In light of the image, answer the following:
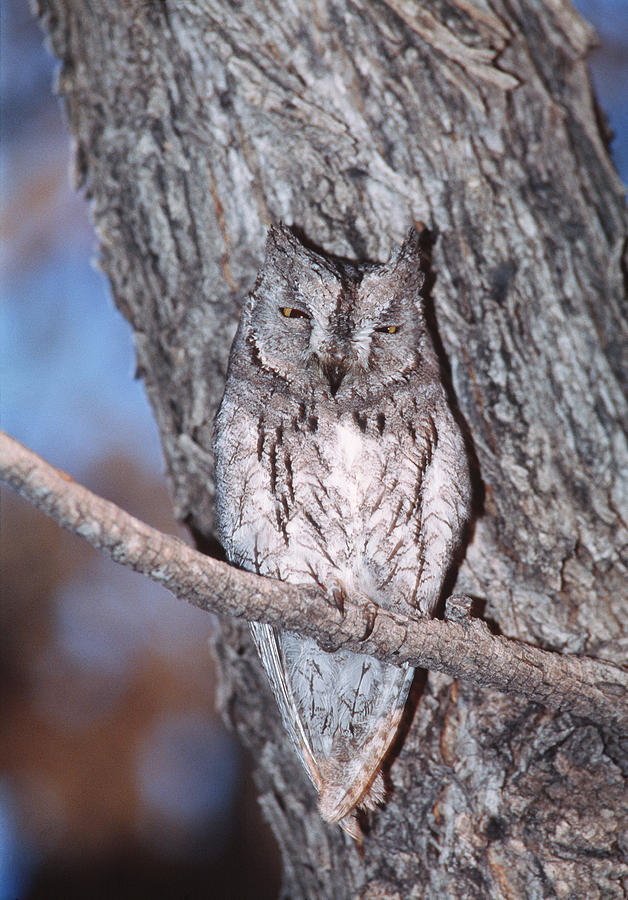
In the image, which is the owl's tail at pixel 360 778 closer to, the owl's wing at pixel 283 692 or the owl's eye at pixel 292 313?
the owl's wing at pixel 283 692

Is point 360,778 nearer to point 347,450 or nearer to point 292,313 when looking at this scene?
point 347,450

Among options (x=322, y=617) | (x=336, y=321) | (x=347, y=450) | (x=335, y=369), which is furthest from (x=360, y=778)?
(x=336, y=321)

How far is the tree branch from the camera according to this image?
1089 mm

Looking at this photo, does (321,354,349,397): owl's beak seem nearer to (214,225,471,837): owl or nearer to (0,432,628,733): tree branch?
(214,225,471,837): owl

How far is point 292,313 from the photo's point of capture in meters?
1.78

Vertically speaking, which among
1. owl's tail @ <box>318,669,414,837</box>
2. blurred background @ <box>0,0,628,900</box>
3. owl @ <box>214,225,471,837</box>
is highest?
owl @ <box>214,225,471,837</box>

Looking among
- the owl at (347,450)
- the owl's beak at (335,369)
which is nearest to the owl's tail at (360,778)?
the owl at (347,450)

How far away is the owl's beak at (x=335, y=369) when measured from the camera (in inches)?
66.8

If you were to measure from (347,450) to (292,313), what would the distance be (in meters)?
0.39

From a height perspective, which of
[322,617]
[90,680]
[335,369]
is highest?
[335,369]

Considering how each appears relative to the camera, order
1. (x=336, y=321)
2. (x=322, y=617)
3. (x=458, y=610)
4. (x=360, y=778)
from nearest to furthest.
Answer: (x=322, y=617), (x=458, y=610), (x=336, y=321), (x=360, y=778)

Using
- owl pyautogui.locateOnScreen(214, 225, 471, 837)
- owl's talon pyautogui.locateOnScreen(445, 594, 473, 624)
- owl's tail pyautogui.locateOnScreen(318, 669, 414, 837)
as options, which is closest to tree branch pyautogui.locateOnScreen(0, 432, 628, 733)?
owl's talon pyautogui.locateOnScreen(445, 594, 473, 624)

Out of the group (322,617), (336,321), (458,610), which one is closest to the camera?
(322,617)

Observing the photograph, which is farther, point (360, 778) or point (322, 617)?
point (360, 778)
